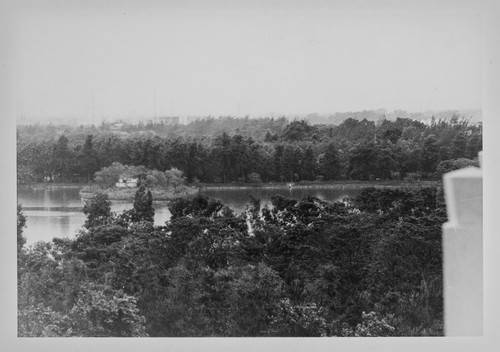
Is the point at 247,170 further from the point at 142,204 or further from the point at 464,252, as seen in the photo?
the point at 464,252

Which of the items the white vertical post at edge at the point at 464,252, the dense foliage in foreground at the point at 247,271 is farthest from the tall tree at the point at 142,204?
the white vertical post at edge at the point at 464,252

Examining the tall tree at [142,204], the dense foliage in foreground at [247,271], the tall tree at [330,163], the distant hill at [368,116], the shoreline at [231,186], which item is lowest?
the dense foliage in foreground at [247,271]

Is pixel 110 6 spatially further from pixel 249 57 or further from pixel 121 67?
pixel 249 57

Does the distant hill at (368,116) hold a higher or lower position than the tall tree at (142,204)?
higher

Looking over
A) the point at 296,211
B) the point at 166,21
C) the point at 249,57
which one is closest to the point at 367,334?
the point at 296,211

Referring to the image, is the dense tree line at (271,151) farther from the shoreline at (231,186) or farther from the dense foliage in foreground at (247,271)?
the dense foliage in foreground at (247,271)

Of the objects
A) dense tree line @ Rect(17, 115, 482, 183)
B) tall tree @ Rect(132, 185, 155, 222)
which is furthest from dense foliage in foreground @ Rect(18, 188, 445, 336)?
dense tree line @ Rect(17, 115, 482, 183)
